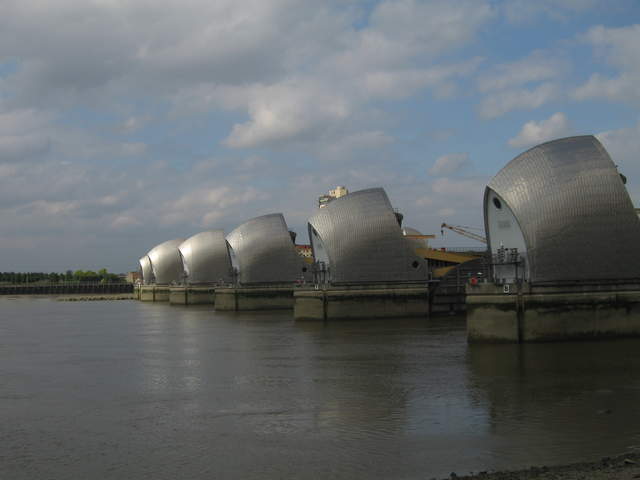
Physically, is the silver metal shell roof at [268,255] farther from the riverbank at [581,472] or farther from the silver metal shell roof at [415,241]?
the riverbank at [581,472]

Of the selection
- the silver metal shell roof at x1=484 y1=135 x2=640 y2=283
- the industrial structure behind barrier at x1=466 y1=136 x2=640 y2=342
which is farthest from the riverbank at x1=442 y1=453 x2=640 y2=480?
the silver metal shell roof at x1=484 y1=135 x2=640 y2=283

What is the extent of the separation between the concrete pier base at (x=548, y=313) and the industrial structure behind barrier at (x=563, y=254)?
0.12 feet

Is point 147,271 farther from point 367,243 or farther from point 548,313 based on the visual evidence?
point 548,313

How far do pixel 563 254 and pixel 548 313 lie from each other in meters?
2.52

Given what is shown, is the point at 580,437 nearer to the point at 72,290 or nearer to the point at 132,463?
the point at 132,463

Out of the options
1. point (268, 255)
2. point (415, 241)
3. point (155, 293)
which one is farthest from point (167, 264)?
point (415, 241)

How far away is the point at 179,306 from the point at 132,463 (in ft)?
192

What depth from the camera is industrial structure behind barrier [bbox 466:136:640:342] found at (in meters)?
25.5

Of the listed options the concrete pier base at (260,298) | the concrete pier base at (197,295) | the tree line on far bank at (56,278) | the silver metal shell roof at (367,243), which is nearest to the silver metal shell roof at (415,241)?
the silver metal shell roof at (367,243)

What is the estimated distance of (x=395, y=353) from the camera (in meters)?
24.6

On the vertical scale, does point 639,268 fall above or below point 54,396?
above

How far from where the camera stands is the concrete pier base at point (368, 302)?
1567 inches

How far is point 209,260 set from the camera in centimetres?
6956

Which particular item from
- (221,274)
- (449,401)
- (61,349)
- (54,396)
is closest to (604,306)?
(449,401)
